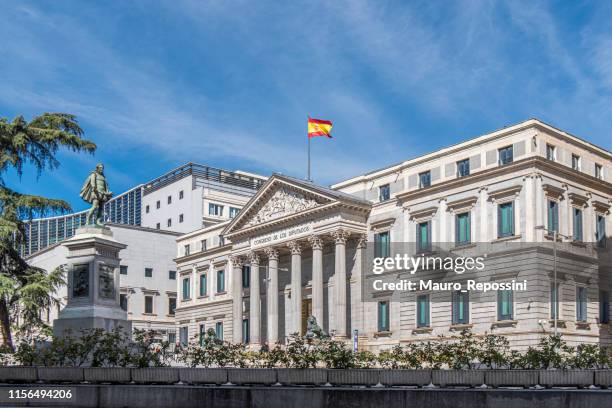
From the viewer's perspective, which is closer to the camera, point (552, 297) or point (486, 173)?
point (552, 297)

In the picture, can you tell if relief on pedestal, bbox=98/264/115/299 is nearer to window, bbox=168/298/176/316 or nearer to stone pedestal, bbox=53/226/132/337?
stone pedestal, bbox=53/226/132/337

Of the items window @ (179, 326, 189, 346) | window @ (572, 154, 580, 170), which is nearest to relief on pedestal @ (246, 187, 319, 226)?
window @ (179, 326, 189, 346)

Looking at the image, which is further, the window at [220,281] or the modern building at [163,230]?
the modern building at [163,230]

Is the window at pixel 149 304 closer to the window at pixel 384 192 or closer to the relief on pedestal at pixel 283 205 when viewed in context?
the relief on pedestal at pixel 283 205

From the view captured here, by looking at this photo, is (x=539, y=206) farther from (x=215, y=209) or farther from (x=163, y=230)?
(x=215, y=209)

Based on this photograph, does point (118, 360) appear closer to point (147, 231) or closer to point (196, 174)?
point (147, 231)

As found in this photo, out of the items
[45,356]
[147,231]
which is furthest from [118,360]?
[147,231]

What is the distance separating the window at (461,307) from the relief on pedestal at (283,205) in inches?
600

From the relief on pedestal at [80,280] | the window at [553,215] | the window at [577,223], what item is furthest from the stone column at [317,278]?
the relief on pedestal at [80,280]

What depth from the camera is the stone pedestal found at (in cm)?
3011

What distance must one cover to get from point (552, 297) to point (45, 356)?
116ft

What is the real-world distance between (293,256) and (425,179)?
1383 centimetres

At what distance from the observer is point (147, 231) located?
9500 centimetres

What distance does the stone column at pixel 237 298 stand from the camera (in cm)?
7400
